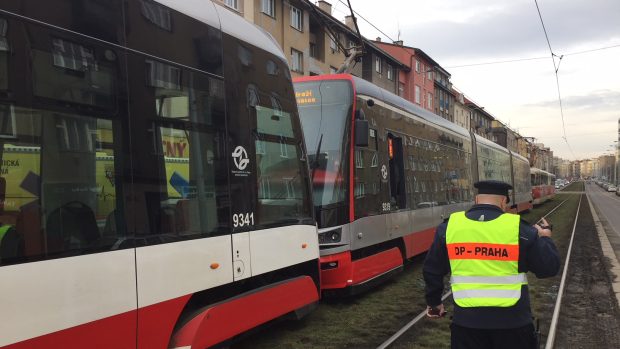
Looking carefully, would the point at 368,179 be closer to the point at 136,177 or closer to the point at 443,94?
the point at 136,177

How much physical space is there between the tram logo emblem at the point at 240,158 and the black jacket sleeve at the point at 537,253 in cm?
224

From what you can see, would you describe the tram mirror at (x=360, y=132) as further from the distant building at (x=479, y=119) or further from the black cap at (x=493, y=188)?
the distant building at (x=479, y=119)

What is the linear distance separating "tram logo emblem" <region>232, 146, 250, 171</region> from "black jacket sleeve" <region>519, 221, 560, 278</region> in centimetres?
224

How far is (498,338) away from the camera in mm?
2920

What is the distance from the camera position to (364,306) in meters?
7.26

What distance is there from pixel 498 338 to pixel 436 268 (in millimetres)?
515

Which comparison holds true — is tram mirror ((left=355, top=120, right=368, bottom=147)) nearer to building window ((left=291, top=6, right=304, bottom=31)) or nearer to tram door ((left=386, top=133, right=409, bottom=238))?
tram door ((left=386, top=133, right=409, bottom=238))

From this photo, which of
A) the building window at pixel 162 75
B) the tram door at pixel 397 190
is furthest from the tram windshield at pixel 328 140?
the building window at pixel 162 75

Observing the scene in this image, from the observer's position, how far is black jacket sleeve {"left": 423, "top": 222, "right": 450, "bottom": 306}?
3164 mm

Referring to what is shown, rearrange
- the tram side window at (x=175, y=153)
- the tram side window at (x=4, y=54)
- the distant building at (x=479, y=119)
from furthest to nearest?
the distant building at (x=479, y=119)
the tram side window at (x=175, y=153)
the tram side window at (x=4, y=54)

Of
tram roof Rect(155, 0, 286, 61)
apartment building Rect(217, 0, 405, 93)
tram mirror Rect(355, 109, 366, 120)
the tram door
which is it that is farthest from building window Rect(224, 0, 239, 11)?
tram roof Rect(155, 0, 286, 61)

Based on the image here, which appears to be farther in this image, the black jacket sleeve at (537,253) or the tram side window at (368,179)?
the tram side window at (368,179)

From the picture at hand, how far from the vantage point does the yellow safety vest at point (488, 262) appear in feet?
9.48

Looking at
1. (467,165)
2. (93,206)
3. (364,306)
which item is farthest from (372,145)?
(467,165)
